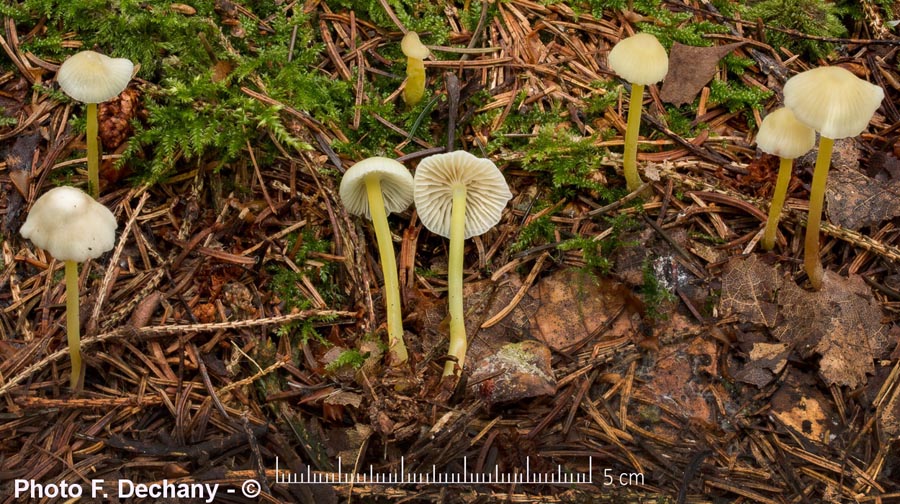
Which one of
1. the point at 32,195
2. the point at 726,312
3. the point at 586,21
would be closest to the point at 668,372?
the point at 726,312

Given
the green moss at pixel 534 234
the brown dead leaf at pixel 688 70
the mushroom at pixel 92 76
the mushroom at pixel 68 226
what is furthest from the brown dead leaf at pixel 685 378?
the mushroom at pixel 92 76

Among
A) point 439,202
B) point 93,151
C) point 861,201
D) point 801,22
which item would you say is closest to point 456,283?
point 439,202

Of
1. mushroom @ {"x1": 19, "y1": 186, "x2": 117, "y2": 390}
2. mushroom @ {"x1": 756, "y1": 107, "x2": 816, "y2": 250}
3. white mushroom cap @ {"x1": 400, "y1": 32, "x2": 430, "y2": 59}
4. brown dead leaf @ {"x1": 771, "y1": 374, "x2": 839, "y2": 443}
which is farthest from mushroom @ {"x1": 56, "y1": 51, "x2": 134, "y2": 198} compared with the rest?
brown dead leaf @ {"x1": 771, "y1": 374, "x2": 839, "y2": 443}

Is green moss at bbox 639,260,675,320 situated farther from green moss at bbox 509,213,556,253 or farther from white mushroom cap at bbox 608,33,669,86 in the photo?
white mushroom cap at bbox 608,33,669,86

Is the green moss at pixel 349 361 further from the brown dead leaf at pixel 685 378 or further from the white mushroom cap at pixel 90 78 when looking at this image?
the white mushroom cap at pixel 90 78

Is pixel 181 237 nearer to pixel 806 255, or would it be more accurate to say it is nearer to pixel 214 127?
pixel 214 127

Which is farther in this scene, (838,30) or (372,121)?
(838,30)

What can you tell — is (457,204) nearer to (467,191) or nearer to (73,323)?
(467,191)
